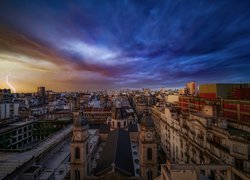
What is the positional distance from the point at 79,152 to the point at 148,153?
10.4 meters

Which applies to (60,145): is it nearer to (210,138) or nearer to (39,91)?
(210,138)

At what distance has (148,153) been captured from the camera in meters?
23.0

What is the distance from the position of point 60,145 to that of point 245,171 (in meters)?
43.1

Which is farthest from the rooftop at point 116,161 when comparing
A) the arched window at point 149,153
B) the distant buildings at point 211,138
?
the distant buildings at point 211,138

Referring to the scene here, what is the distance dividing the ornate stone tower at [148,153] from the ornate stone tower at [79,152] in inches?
337

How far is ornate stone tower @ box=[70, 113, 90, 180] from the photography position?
73.9ft

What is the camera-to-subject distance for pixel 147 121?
78.1 ft

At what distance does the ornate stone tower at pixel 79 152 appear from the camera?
22.5 m

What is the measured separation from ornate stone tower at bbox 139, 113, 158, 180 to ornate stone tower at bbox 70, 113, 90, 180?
855 cm

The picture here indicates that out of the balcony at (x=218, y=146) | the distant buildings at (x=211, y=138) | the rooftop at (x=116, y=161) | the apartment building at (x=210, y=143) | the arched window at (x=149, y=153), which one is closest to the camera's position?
the distant buildings at (x=211, y=138)

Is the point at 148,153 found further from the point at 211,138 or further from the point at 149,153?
the point at 211,138

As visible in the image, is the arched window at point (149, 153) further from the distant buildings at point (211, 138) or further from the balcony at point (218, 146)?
the balcony at point (218, 146)

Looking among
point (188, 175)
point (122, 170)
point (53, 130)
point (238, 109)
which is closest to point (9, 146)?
point (53, 130)

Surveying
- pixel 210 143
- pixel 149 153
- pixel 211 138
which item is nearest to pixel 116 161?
pixel 149 153
